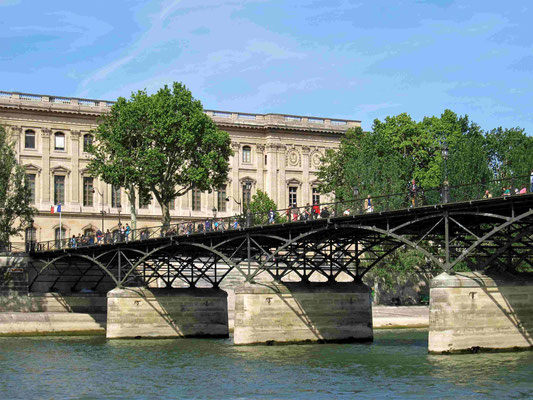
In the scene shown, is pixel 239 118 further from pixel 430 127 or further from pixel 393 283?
pixel 393 283

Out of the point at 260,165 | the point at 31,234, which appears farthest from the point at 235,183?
the point at 31,234

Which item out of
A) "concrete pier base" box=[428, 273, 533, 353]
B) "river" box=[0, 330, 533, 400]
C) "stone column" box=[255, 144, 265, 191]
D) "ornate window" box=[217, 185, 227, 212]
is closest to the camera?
"river" box=[0, 330, 533, 400]

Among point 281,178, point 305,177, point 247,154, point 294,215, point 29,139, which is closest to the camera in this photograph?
point 294,215

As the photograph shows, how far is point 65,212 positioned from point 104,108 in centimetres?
1175

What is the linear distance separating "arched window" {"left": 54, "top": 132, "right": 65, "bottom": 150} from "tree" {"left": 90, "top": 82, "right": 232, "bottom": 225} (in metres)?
22.5

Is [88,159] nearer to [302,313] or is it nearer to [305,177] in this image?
[305,177]

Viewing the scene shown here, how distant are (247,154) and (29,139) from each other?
25.8m

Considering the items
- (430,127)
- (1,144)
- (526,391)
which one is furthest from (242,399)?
(430,127)

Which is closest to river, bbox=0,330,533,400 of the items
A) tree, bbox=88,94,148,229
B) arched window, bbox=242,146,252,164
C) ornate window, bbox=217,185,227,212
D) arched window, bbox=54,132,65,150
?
tree, bbox=88,94,148,229

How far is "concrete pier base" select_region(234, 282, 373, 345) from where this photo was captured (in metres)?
64.3

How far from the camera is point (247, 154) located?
12769 centimetres

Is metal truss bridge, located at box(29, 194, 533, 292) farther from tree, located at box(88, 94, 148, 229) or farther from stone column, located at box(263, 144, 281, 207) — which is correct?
stone column, located at box(263, 144, 281, 207)

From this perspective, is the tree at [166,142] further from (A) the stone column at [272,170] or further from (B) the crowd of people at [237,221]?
(A) the stone column at [272,170]

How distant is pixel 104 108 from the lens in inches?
4606
